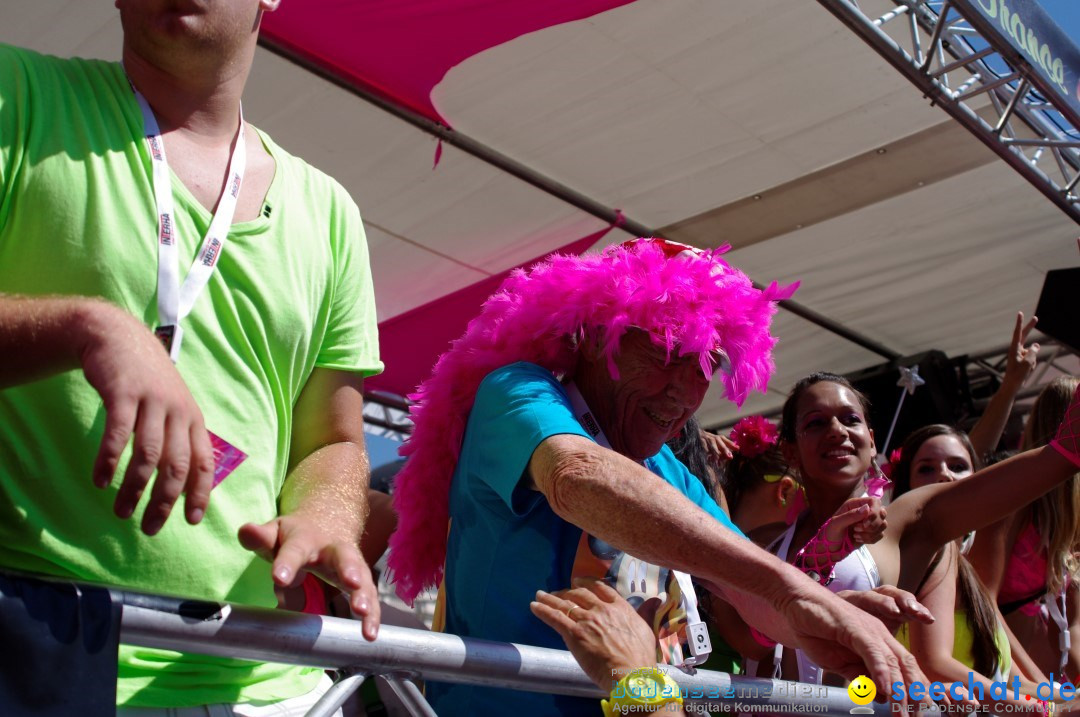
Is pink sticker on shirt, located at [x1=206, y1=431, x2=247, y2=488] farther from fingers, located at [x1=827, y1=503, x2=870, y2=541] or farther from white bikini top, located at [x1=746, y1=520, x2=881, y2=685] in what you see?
white bikini top, located at [x1=746, y1=520, x2=881, y2=685]

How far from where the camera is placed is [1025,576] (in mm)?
3787

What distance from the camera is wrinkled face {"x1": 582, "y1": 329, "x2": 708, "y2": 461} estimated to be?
6.84 feet

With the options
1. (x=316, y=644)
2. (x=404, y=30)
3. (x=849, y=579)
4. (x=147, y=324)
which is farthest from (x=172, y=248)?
(x=404, y=30)

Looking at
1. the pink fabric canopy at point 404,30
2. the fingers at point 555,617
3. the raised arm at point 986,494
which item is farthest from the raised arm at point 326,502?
the pink fabric canopy at point 404,30

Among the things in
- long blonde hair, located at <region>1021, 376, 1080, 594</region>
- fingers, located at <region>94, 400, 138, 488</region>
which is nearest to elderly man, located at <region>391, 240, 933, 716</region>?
fingers, located at <region>94, 400, 138, 488</region>

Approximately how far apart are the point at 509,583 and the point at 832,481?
1.57 metres

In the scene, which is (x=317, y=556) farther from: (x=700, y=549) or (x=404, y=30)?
(x=404, y=30)

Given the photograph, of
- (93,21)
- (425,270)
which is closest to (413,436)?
(93,21)

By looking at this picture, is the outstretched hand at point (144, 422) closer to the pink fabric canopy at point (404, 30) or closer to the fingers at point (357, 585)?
the fingers at point (357, 585)

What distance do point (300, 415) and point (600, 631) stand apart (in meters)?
0.53

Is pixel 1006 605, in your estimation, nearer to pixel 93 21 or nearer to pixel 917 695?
pixel 917 695

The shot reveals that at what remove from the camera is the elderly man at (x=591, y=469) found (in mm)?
1625

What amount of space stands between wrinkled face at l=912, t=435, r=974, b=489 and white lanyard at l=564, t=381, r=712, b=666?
7.43 feet

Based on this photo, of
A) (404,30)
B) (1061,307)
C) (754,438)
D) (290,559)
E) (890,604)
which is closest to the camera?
(290,559)
